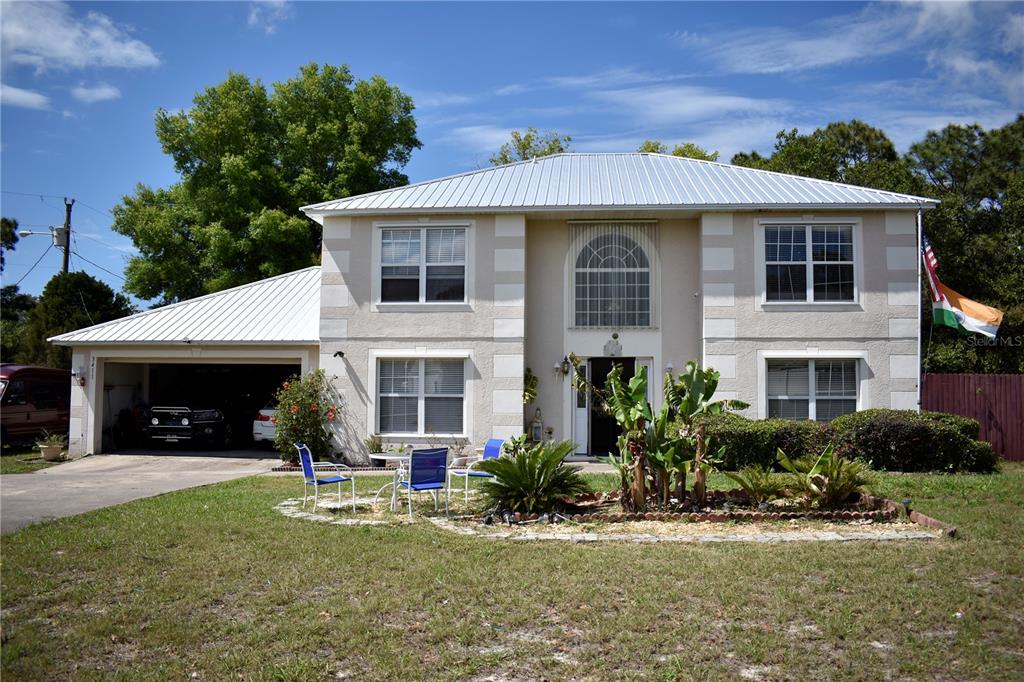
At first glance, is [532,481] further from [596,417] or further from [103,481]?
[103,481]

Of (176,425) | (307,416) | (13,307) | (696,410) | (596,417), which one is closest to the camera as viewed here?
(696,410)

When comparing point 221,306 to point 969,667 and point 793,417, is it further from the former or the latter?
point 969,667

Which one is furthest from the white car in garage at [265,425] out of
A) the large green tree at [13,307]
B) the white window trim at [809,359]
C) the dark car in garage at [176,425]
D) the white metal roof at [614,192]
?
the large green tree at [13,307]

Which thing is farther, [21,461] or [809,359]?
[21,461]

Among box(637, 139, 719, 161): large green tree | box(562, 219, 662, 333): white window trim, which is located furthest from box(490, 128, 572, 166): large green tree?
box(562, 219, 662, 333): white window trim

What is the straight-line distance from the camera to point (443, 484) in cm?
1095

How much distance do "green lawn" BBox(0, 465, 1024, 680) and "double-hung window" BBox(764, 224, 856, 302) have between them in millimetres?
8826

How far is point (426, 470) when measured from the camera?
35.0ft

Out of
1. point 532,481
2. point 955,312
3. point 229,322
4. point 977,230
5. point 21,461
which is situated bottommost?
point 21,461

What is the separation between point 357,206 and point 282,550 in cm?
1073

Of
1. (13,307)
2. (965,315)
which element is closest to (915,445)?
(965,315)

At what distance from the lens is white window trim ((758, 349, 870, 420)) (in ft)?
56.0

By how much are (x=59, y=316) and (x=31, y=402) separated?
5.37 metres

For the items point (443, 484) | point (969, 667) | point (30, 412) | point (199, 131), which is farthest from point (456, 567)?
point (199, 131)
